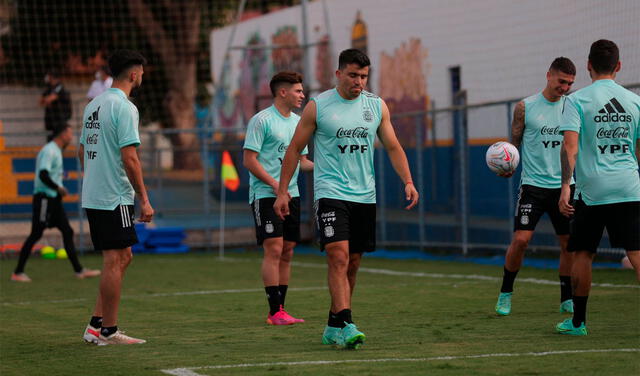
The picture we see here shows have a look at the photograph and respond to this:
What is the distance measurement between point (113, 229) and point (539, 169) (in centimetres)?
392

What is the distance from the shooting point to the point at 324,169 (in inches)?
340

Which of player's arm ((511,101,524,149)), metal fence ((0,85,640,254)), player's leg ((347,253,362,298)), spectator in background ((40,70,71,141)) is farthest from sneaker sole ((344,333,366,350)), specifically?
spectator in background ((40,70,71,141))

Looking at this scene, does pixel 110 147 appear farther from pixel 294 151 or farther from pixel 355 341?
pixel 355 341

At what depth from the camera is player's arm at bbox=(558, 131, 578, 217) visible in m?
8.44

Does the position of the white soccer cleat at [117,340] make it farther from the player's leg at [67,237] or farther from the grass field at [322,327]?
the player's leg at [67,237]

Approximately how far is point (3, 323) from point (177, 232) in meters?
11.6

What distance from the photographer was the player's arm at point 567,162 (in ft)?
27.7

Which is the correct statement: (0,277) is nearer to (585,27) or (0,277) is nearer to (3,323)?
(3,323)

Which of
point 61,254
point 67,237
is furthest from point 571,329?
point 61,254

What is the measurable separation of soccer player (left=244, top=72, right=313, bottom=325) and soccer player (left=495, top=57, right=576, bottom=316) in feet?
6.52

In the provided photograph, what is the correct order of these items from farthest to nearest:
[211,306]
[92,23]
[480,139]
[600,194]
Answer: [92,23] → [480,139] → [211,306] → [600,194]

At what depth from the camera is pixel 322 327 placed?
32.4 feet

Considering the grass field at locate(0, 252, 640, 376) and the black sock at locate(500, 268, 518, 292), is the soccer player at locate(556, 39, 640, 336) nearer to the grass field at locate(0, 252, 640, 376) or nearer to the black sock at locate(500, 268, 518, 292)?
the grass field at locate(0, 252, 640, 376)

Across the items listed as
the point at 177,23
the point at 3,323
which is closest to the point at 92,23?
the point at 177,23
